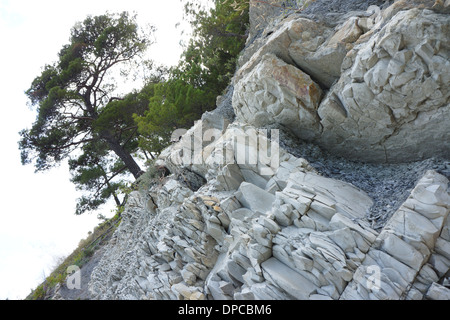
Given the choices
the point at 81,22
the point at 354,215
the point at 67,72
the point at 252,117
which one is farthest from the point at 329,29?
Answer: the point at 81,22

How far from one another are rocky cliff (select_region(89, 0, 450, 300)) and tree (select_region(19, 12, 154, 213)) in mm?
8994

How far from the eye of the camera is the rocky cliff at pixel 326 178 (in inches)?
172

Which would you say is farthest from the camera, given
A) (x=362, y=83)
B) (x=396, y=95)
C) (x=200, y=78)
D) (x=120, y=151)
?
(x=120, y=151)

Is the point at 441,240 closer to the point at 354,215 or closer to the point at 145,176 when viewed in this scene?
the point at 354,215

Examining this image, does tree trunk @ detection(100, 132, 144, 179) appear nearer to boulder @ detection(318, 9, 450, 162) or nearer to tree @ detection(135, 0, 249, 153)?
tree @ detection(135, 0, 249, 153)

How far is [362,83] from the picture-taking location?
603 cm

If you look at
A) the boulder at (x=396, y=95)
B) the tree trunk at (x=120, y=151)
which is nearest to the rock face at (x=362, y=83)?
the boulder at (x=396, y=95)

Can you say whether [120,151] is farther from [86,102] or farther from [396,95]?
[396,95]

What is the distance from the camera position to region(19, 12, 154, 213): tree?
51.4 ft

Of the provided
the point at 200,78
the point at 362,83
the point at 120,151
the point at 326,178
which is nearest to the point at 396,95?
the point at 362,83

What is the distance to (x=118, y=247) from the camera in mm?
12469

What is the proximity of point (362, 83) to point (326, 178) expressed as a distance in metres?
2.21

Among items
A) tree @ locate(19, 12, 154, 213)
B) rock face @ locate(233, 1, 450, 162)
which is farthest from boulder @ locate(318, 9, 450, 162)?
tree @ locate(19, 12, 154, 213)
